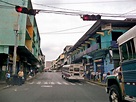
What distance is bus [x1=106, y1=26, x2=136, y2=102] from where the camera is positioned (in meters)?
5.16

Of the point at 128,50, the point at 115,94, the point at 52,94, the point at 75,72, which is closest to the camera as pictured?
the point at 128,50

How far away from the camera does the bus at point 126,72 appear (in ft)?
16.9

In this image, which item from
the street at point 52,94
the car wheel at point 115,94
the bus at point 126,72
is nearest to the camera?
the bus at point 126,72

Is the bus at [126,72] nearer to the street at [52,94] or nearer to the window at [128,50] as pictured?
the window at [128,50]

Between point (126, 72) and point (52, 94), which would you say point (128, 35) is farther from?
point (52, 94)

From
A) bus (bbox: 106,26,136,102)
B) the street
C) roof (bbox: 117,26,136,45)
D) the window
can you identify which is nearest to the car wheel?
bus (bbox: 106,26,136,102)

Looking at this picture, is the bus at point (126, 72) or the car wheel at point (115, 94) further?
the car wheel at point (115, 94)

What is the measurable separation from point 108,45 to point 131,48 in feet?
67.3

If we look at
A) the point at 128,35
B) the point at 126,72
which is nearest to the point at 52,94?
the point at 126,72

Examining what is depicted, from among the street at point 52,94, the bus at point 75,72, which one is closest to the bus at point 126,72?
the street at point 52,94

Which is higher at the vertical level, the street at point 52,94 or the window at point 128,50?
the window at point 128,50

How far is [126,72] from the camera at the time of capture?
18.3 ft

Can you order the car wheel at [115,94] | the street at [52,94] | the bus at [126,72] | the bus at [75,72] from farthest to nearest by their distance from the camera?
1. the bus at [75,72]
2. the street at [52,94]
3. the car wheel at [115,94]
4. the bus at [126,72]

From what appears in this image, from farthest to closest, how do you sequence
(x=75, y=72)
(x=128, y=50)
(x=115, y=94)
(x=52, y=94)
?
(x=75, y=72), (x=52, y=94), (x=115, y=94), (x=128, y=50)
